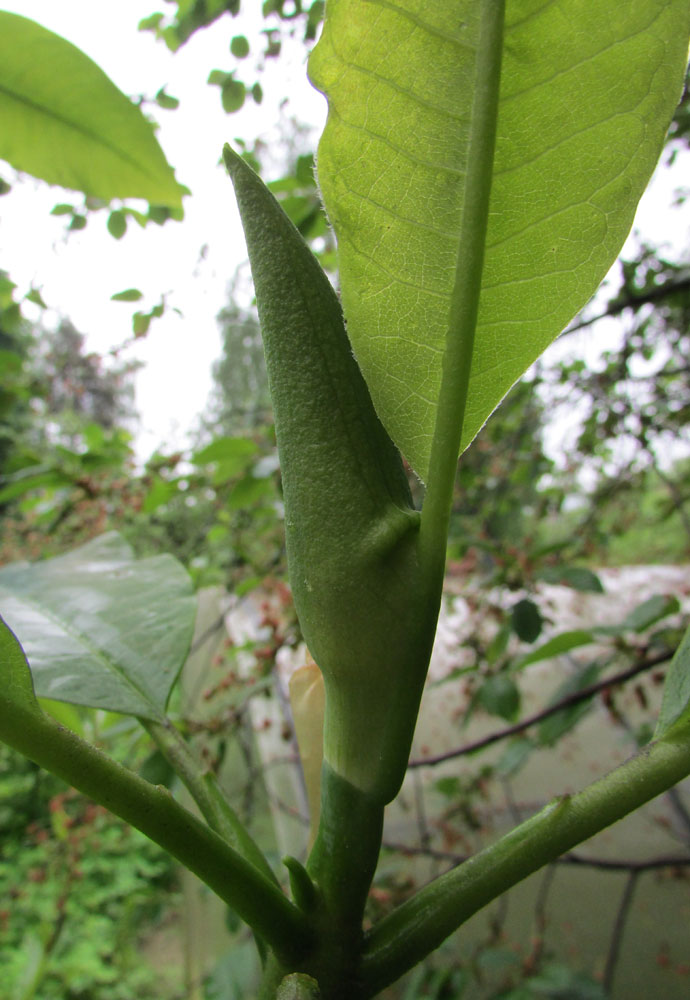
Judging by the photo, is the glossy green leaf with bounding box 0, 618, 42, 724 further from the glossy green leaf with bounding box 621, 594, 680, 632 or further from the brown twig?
the glossy green leaf with bounding box 621, 594, 680, 632

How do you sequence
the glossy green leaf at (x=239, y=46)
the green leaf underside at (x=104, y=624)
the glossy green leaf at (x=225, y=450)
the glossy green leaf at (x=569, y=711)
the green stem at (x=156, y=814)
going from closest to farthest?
the green stem at (x=156, y=814) < the green leaf underside at (x=104, y=624) < the glossy green leaf at (x=569, y=711) < the glossy green leaf at (x=225, y=450) < the glossy green leaf at (x=239, y=46)

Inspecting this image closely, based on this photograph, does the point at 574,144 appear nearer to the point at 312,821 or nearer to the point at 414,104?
the point at 414,104

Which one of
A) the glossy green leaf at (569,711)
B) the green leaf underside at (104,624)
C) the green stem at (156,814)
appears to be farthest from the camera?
the glossy green leaf at (569,711)

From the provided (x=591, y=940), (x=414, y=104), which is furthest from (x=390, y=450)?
(x=591, y=940)

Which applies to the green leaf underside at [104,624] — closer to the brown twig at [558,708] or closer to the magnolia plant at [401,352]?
the magnolia plant at [401,352]

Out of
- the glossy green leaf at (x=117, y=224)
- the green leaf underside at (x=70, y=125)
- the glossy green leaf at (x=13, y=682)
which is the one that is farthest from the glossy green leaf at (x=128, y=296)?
the glossy green leaf at (x=13, y=682)

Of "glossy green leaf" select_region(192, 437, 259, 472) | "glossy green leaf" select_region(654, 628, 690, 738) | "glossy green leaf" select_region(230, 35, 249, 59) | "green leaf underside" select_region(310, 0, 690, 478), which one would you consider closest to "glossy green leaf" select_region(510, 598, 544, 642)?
"glossy green leaf" select_region(192, 437, 259, 472)
